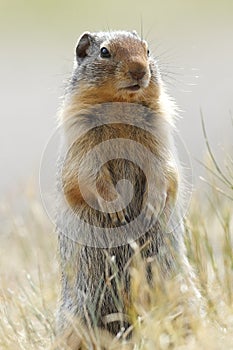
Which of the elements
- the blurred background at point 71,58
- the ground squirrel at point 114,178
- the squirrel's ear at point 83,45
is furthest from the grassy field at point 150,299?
the blurred background at point 71,58

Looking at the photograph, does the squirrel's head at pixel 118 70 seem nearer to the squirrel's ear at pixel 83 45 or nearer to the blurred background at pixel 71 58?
the squirrel's ear at pixel 83 45

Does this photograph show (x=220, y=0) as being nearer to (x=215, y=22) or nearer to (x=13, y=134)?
(x=215, y=22)

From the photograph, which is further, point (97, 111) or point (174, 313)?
point (97, 111)

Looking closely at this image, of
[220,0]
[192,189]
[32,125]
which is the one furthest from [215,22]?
[192,189]

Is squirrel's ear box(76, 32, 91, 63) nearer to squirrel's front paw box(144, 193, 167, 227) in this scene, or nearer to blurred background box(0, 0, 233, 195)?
squirrel's front paw box(144, 193, 167, 227)

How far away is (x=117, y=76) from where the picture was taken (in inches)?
203

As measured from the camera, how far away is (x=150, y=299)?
15.8 feet

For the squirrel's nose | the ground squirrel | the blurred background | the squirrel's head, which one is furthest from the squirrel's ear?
the blurred background

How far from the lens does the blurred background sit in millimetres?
10430

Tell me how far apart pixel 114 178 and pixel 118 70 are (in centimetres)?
53

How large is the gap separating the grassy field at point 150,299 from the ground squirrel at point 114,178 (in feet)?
0.52

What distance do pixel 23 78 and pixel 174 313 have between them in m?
8.52

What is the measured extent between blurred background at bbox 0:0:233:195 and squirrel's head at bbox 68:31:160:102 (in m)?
2.96

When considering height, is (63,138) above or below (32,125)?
above
